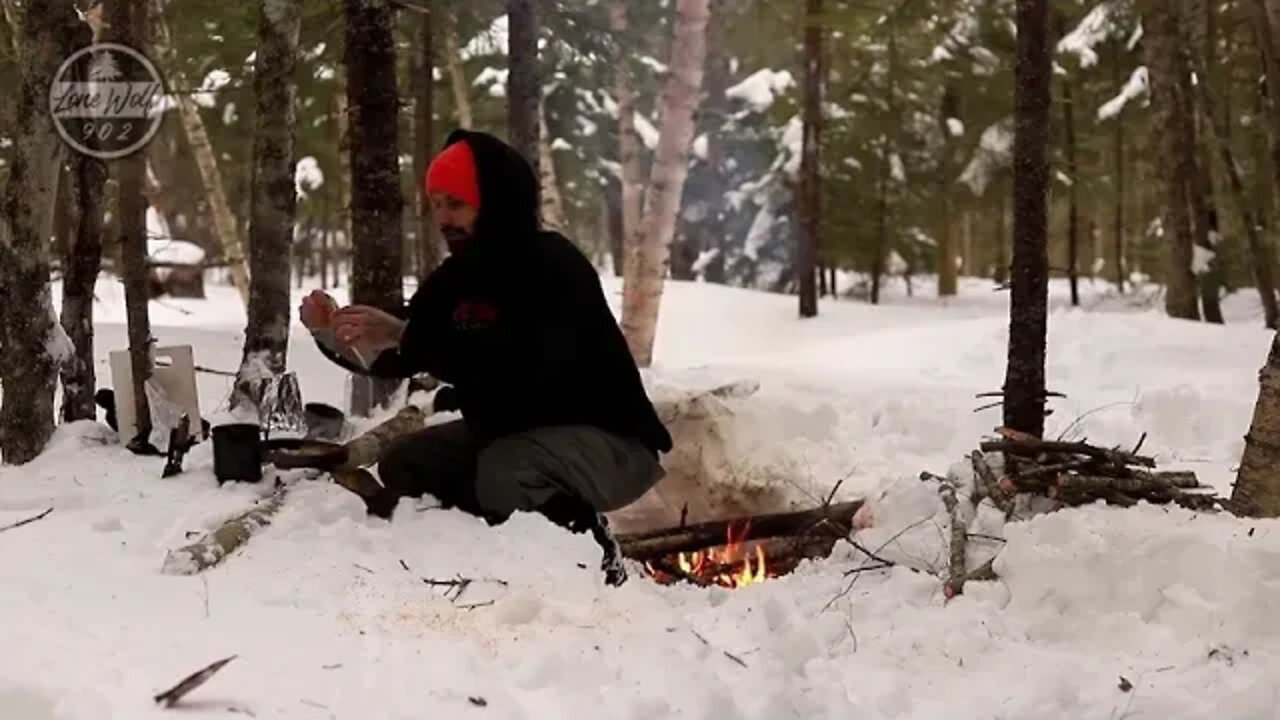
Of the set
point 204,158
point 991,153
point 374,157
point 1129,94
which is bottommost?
point 374,157

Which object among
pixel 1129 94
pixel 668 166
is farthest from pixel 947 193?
pixel 668 166

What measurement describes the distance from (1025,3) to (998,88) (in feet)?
50.0

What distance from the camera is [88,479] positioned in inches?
180

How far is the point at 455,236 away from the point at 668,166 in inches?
269

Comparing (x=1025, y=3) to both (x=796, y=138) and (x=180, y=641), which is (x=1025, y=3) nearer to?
(x=180, y=641)

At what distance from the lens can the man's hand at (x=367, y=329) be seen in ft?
14.8

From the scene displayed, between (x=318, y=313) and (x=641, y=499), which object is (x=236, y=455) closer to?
(x=318, y=313)

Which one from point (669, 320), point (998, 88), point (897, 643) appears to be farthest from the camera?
point (998, 88)

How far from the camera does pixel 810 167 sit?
16297mm

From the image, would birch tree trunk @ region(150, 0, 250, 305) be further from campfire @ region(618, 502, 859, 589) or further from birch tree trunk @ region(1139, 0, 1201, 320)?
birch tree trunk @ region(1139, 0, 1201, 320)

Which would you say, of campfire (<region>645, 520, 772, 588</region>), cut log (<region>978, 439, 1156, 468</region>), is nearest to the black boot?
campfire (<region>645, 520, 772, 588</region>)

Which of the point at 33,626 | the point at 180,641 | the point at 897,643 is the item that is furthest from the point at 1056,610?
the point at 33,626

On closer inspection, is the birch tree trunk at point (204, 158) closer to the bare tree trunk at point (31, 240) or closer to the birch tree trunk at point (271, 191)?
the birch tree trunk at point (271, 191)

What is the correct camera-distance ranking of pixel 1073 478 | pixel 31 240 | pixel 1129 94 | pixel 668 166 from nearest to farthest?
pixel 1073 478, pixel 31 240, pixel 668 166, pixel 1129 94
